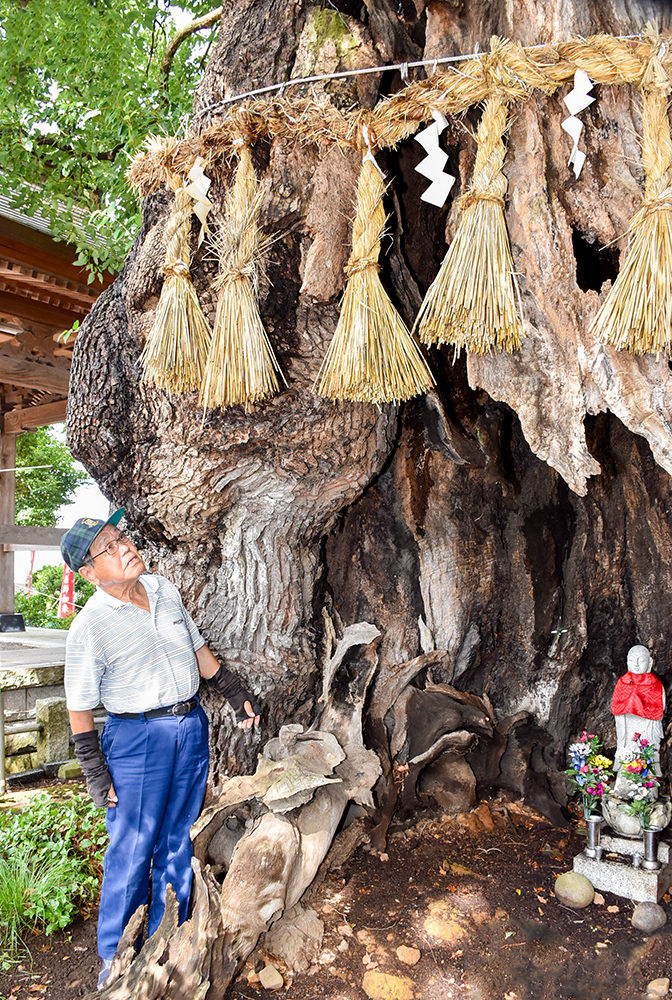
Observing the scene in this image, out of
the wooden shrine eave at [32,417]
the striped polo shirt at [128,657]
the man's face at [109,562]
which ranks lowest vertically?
the striped polo shirt at [128,657]

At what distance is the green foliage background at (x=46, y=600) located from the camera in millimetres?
11781

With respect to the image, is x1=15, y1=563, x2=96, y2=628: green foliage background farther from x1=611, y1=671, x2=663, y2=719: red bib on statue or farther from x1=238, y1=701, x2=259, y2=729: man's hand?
x1=611, y1=671, x2=663, y2=719: red bib on statue

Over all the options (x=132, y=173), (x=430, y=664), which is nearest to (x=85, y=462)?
(x=132, y=173)

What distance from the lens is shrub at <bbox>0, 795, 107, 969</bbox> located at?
3.01 metres

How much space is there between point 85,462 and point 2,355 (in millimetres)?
3594

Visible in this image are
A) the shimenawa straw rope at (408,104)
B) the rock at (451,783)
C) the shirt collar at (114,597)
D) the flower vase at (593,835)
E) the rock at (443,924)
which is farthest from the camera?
the rock at (451,783)

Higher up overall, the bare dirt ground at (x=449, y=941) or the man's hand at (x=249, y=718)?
the man's hand at (x=249, y=718)

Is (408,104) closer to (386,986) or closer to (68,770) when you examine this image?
(386,986)

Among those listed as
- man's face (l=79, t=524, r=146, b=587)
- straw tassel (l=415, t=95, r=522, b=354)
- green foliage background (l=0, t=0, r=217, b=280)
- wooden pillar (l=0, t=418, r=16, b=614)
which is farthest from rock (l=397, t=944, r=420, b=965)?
wooden pillar (l=0, t=418, r=16, b=614)

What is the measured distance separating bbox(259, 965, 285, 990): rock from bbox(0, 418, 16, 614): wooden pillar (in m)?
6.33

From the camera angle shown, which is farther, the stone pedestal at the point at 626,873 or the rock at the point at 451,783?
the rock at the point at 451,783

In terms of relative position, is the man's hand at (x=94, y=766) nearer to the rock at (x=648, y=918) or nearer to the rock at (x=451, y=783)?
the rock at (x=451, y=783)

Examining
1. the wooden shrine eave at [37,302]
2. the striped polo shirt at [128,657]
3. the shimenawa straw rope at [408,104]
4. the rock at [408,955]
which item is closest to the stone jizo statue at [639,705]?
the rock at [408,955]

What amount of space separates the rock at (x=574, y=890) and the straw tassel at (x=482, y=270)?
7.31 feet
